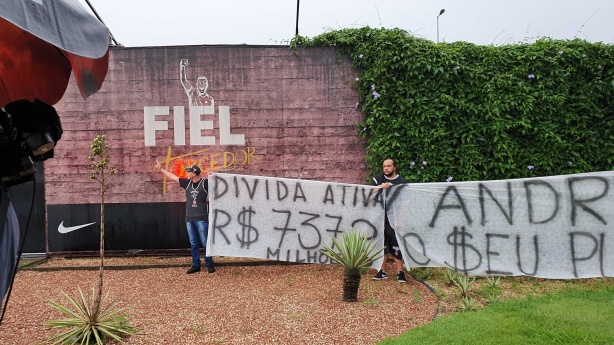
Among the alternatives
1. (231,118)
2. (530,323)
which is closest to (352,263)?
(530,323)

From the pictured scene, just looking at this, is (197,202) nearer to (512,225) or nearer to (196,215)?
(196,215)

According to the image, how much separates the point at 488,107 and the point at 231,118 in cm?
462

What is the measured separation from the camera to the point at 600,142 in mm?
7223

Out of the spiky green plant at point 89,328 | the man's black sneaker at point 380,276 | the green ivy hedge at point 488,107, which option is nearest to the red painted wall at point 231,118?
the green ivy hedge at point 488,107

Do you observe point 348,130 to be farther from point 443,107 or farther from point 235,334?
point 235,334

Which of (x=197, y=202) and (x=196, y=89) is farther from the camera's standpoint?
(x=196, y=89)

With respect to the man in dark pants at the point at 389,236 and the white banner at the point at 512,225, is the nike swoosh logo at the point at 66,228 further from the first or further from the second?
the white banner at the point at 512,225

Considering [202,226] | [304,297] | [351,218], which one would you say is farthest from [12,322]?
[351,218]

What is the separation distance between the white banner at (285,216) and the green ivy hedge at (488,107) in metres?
1.49

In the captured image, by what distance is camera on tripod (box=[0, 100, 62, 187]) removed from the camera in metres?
1.96

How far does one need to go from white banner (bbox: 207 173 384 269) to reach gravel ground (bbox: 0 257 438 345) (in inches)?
16.9

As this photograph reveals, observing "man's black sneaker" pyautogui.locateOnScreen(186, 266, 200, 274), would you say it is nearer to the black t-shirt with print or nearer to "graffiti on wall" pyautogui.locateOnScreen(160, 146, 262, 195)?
the black t-shirt with print

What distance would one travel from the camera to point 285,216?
21.6 feet

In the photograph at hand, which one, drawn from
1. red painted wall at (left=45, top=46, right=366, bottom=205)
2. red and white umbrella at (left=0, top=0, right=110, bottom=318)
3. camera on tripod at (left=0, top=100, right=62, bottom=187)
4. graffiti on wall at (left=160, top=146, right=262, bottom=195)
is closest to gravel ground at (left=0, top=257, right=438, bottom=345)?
red painted wall at (left=45, top=46, right=366, bottom=205)
